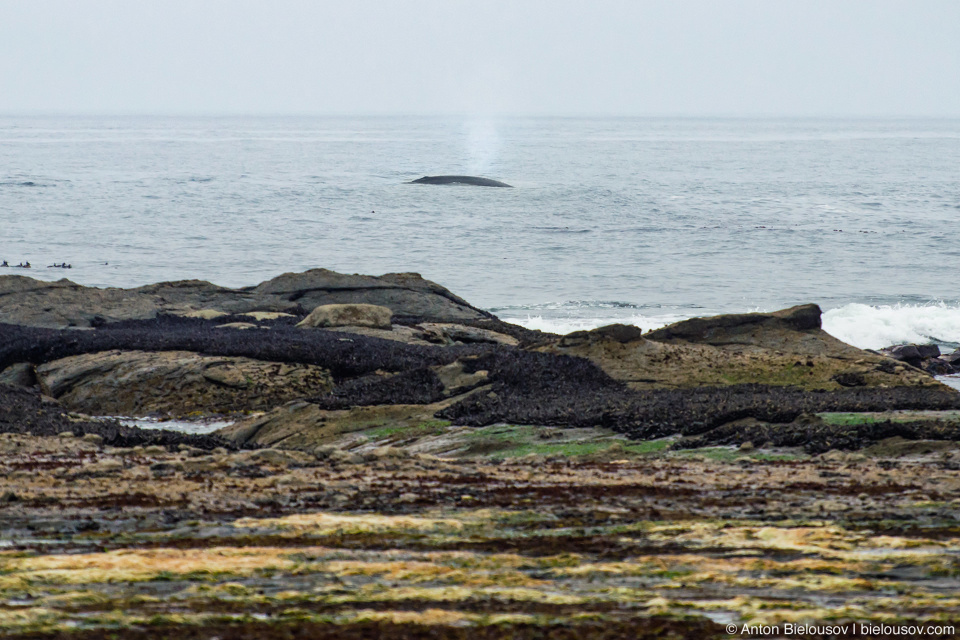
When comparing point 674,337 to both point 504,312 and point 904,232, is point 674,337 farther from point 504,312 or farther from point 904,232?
point 904,232

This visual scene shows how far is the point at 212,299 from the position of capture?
25828 mm

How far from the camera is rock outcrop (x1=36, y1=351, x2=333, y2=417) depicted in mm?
15523

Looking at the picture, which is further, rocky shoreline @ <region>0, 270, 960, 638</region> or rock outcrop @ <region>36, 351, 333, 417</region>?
rock outcrop @ <region>36, 351, 333, 417</region>

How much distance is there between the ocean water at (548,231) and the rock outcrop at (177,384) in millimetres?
15762

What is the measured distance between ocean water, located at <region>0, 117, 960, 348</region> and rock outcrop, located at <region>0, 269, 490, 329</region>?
20.1 ft

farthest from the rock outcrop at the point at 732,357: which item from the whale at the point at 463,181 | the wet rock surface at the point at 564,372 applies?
the whale at the point at 463,181

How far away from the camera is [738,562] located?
5672 millimetres

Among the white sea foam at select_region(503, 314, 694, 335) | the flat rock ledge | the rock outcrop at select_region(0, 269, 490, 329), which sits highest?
the flat rock ledge

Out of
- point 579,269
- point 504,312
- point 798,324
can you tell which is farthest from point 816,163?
point 798,324

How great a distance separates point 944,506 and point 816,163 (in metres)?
107

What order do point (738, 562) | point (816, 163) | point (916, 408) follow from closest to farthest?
point (738, 562) < point (916, 408) < point (816, 163)

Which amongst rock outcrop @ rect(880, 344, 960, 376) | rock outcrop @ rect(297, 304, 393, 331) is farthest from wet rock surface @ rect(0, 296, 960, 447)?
rock outcrop @ rect(880, 344, 960, 376)

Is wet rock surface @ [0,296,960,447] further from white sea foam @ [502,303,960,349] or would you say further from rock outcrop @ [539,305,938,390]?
white sea foam @ [502,303,960,349]

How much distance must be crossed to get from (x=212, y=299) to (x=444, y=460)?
17.1m
